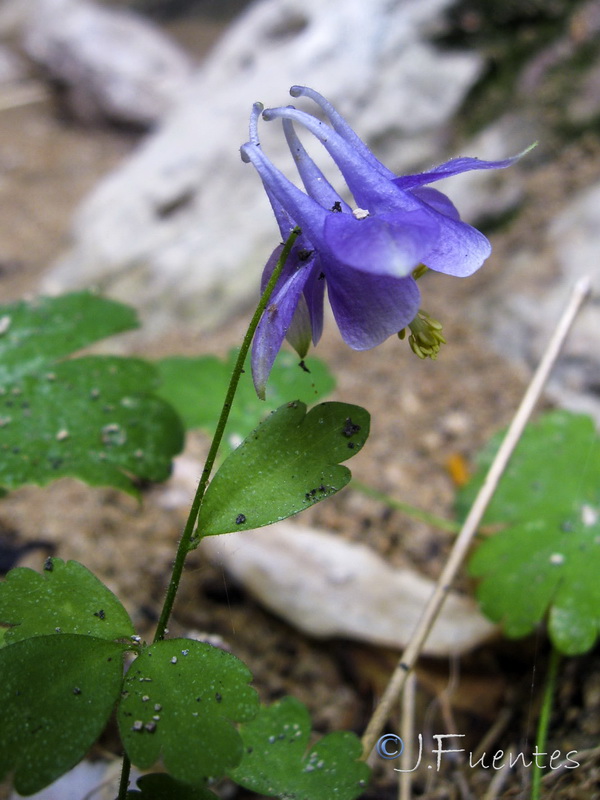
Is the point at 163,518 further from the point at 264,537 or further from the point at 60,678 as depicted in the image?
the point at 60,678

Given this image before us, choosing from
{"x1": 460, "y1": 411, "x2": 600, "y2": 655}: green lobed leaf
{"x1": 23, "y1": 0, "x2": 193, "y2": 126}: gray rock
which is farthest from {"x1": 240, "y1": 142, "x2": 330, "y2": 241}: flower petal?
{"x1": 23, "y1": 0, "x2": 193, "y2": 126}: gray rock

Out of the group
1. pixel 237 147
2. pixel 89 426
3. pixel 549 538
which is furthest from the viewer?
pixel 237 147

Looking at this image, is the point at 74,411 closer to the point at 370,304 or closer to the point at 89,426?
the point at 89,426

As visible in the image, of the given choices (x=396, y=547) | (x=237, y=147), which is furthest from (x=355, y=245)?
(x=237, y=147)

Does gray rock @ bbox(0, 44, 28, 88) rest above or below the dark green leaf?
above

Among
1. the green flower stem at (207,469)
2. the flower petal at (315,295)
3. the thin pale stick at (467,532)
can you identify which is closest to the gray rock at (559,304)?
the thin pale stick at (467,532)

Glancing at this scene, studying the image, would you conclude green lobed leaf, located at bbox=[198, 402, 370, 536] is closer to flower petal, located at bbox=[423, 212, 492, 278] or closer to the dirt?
flower petal, located at bbox=[423, 212, 492, 278]

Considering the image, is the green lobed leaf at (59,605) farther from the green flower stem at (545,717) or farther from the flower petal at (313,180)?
the green flower stem at (545,717)

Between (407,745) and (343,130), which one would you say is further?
(407,745)
